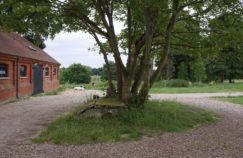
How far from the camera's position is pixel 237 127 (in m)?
11.9

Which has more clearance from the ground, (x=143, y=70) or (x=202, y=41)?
(x=202, y=41)

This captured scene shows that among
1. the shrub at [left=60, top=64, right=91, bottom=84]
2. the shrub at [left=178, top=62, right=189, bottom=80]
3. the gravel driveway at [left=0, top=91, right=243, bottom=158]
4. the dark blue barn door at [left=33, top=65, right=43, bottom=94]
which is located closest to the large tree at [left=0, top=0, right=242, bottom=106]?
the gravel driveway at [left=0, top=91, right=243, bottom=158]

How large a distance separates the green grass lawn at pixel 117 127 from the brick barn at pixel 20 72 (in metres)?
9.99

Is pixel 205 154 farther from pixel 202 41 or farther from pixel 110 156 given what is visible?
pixel 202 41

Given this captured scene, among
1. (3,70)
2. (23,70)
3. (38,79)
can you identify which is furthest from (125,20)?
(38,79)

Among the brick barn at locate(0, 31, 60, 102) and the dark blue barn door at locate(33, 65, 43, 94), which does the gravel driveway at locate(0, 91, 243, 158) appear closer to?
the brick barn at locate(0, 31, 60, 102)

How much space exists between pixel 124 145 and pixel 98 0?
19.1 feet

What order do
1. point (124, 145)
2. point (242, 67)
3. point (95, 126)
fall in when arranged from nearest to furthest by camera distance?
point (124, 145), point (95, 126), point (242, 67)

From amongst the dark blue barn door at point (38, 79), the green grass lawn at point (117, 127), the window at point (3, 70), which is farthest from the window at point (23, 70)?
the green grass lawn at point (117, 127)

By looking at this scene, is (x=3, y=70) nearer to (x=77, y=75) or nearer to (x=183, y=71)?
(x=77, y=75)

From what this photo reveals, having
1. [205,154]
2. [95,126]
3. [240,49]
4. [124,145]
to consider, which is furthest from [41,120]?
[240,49]

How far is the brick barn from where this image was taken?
69.2ft

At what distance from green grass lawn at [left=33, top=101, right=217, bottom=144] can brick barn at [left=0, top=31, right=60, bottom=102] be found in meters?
9.99

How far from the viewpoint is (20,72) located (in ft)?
79.4
